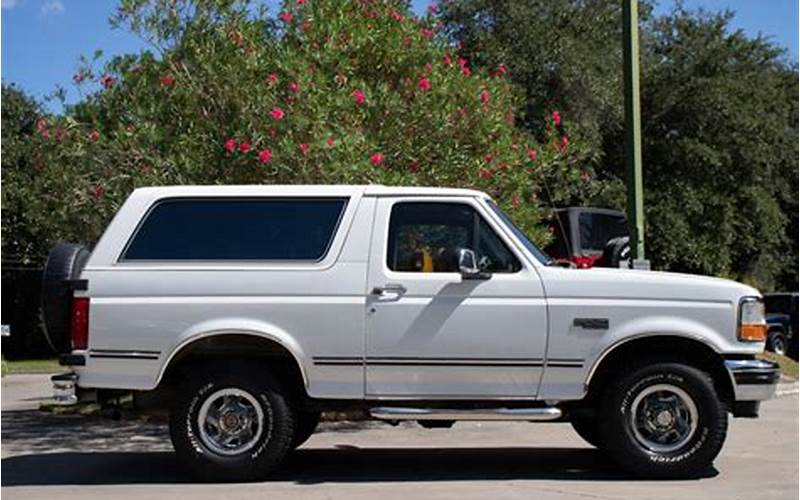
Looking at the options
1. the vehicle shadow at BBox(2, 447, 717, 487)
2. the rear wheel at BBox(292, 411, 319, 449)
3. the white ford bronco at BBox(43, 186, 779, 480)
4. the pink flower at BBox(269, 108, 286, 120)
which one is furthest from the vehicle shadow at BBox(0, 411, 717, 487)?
the pink flower at BBox(269, 108, 286, 120)

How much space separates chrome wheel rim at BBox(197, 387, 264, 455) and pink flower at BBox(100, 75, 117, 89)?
223 inches

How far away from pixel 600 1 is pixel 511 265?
17554 millimetres

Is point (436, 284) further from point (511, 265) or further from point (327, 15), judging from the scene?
point (327, 15)

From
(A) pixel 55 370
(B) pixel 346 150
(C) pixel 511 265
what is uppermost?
(B) pixel 346 150

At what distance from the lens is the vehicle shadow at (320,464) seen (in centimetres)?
847

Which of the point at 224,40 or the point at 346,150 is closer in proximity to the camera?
the point at 346,150

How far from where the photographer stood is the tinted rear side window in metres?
8.18

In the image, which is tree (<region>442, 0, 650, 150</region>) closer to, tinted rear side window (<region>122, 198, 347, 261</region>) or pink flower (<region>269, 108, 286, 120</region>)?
pink flower (<region>269, 108, 286, 120</region>)

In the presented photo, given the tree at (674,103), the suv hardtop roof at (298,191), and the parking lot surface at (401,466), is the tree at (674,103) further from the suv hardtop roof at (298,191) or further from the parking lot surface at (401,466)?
the suv hardtop roof at (298,191)

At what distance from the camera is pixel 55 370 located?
2572cm

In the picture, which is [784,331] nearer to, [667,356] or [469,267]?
[667,356]

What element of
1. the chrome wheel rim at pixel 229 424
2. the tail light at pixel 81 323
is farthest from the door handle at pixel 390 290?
the tail light at pixel 81 323

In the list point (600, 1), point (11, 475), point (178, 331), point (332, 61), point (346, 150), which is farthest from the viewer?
point (600, 1)

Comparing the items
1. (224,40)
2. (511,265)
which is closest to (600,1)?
(224,40)
